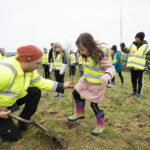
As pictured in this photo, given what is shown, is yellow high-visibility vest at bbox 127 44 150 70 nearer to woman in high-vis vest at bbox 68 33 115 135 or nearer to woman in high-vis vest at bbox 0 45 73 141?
woman in high-vis vest at bbox 68 33 115 135

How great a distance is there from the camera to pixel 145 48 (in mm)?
4605

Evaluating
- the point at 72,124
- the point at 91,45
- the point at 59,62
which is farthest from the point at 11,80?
the point at 59,62

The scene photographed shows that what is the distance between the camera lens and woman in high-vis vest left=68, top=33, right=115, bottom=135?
7.71 feet

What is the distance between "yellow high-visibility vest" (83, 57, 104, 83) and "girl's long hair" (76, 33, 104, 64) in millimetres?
154

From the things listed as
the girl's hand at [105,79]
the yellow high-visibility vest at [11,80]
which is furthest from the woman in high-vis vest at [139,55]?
the yellow high-visibility vest at [11,80]

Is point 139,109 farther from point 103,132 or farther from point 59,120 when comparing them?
point 59,120

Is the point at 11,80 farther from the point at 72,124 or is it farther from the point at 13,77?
the point at 72,124

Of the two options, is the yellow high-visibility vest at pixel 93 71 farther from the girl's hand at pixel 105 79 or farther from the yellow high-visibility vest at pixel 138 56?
the yellow high-visibility vest at pixel 138 56

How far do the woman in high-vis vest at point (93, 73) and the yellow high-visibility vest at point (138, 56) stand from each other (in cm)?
271

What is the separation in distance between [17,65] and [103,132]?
6.44 feet

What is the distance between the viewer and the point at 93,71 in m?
2.56

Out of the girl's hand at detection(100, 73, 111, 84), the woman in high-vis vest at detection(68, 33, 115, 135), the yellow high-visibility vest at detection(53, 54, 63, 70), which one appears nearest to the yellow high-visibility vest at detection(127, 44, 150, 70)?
the yellow high-visibility vest at detection(53, 54, 63, 70)

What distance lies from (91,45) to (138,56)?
9.90 ft

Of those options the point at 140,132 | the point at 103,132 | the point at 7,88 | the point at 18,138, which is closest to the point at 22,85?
the point at 7,88
